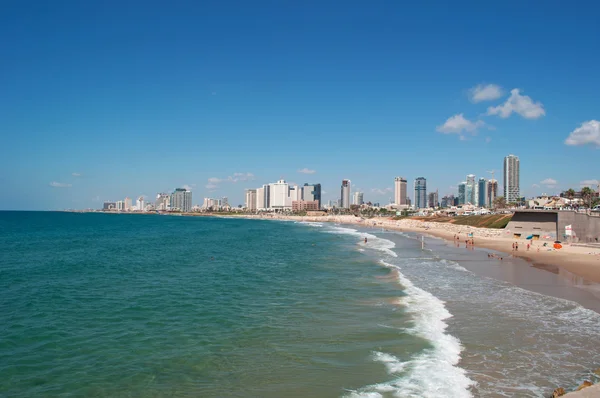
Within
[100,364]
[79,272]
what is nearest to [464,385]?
[100,364]

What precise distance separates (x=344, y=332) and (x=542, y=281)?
19.9 m

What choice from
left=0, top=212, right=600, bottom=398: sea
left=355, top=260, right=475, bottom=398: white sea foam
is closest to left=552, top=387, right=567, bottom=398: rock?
left=0, top=212, right=600, bottom=398: sea

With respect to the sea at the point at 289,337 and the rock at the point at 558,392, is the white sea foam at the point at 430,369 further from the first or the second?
the rock at the point at 558,392

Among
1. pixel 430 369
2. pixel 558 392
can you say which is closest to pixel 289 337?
pixel 430 369

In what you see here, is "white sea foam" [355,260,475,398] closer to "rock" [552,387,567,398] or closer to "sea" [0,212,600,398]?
"sea" [0,212,600,398]

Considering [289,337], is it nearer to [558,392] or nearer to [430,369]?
[430,369]

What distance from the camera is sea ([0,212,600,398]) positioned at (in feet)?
38.5

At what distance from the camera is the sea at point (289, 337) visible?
462 inches

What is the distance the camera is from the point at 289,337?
1588 cm

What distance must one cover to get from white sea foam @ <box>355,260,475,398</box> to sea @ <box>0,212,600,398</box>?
2.2 inches

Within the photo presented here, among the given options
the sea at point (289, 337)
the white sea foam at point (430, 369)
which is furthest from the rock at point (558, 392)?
the white sea foam at point (430, 369)

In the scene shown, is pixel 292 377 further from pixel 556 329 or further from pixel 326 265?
pixel 326 265

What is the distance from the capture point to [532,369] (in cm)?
1259

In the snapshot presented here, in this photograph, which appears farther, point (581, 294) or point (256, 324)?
point (581, 294)
